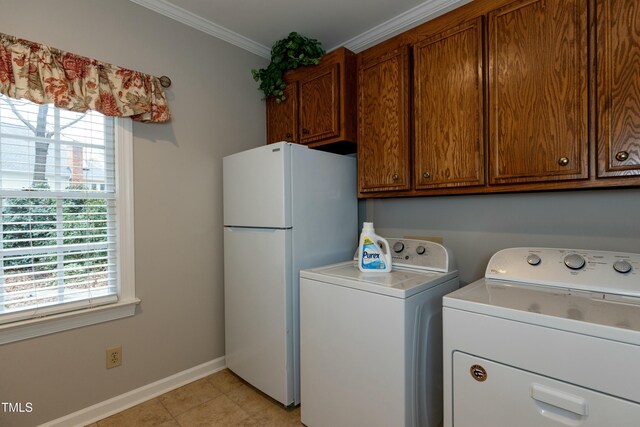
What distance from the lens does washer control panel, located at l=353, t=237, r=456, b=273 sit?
5.50ft

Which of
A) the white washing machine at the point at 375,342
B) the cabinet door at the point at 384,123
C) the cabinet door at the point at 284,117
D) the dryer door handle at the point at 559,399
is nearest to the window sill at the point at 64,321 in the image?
the white washing machine at the point at 375,342

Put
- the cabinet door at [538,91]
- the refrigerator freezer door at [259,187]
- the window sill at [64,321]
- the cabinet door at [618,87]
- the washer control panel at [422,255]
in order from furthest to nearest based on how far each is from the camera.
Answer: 1. the refrigerator freezer door at [259,187]
2. the washer control panel at [422,255]
3. the window sill at [64,321]
4. the cabinet door at [538,91]
5. the cabinet door at [618,87]

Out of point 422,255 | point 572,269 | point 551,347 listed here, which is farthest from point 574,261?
point 422,255

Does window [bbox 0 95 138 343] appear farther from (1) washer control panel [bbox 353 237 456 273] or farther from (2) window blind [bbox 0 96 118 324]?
(1) washer control panel [bbox 353 237 456 273]

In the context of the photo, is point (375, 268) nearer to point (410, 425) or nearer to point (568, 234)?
point (410, 425)

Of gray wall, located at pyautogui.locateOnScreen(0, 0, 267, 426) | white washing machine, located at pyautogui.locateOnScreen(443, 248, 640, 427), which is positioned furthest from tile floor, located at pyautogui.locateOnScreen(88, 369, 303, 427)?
white washing machine, located at pyautogui.locateOnScreen(443, 248, 640, 427)

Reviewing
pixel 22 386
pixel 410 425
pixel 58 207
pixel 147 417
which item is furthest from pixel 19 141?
pixel 410 425

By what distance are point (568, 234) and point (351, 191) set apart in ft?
4.07

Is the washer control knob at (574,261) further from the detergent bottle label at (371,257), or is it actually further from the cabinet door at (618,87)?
the detergent bottle label at (371,257)

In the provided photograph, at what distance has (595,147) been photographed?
1.28 m

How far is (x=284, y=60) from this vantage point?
7.79 feet

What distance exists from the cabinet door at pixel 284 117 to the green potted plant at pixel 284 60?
0.17ft

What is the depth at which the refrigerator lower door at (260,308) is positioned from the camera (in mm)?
1831

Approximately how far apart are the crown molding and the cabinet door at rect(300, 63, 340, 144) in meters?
0.45
